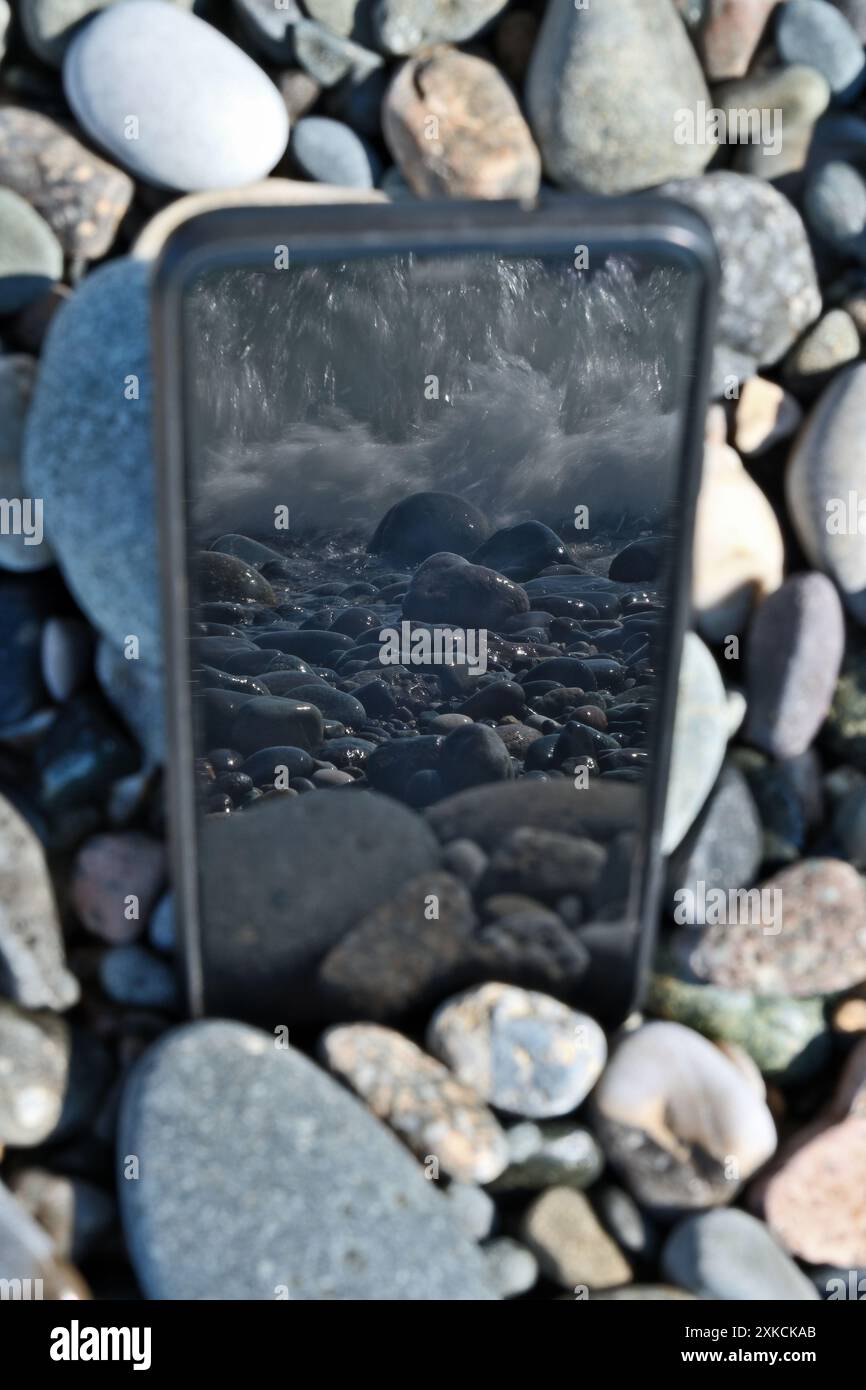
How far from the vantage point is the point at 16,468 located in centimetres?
129

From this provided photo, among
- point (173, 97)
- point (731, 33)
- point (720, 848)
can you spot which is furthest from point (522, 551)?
point (731, 33)

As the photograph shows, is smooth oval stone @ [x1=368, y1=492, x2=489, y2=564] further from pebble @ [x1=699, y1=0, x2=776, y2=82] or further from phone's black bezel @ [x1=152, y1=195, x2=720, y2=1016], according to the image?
pebble @ [x1=699, y1=0, x2=776, y2=82]

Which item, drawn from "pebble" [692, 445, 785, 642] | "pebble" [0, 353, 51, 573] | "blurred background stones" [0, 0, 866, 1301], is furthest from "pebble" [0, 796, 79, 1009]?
"pebble" [692, 445, 785, 642]

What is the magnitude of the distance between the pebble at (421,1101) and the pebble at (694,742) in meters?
0.33

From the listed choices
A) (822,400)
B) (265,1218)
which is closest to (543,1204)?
(265,1218)

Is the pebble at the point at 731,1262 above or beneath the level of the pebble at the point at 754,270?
beneath

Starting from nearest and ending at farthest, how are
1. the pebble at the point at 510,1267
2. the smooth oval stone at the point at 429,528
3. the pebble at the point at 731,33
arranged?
the smooth oval stone at the point at 429,528
the pebble at the point at 510,1267
the pebble at the point at 731,33

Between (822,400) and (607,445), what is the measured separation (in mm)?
541

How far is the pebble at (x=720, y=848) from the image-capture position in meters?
1.32

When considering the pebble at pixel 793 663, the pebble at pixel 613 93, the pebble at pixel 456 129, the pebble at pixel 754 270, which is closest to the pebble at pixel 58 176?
the pebble at pixel 456 129

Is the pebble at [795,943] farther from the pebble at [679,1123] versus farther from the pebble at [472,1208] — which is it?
the pebble at [472,1208]

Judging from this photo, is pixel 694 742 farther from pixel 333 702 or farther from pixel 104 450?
pixel 104 450

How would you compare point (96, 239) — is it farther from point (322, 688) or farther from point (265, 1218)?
point (265, 1218)

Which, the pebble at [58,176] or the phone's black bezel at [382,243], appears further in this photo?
the pebble at [58,176]
